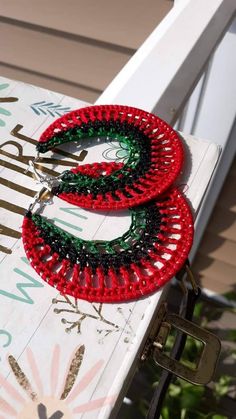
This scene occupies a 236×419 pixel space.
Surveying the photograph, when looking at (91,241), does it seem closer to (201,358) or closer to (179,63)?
(201,358)

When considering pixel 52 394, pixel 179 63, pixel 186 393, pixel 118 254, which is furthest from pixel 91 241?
pixel 186 393

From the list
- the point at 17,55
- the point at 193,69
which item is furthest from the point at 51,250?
the point at 17,55

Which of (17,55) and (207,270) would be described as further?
(207,270)

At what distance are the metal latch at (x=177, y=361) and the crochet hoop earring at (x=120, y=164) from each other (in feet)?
0.35

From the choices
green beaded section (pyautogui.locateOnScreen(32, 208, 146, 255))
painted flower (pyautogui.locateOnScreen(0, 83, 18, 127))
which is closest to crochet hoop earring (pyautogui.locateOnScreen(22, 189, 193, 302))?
green beaded section (pyautogui.locateOnScreen(32, 208, 146, 255))

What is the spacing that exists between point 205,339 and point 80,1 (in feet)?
2.39

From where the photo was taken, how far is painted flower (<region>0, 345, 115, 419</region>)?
1.04 feet

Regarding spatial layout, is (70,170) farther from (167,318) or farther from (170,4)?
(170,4)

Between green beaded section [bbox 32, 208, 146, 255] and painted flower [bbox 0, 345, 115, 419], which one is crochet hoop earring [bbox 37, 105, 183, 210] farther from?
painted flower [bbox 0, 345, 115, 419]

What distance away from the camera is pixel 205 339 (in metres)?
0.38

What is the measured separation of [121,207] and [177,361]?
14cm

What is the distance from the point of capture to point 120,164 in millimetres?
458

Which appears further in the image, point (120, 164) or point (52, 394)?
point (120, 164)

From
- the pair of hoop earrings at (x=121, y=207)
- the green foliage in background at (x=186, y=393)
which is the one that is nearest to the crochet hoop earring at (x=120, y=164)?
the pair of hoop earrings at (x=121, y=207)
